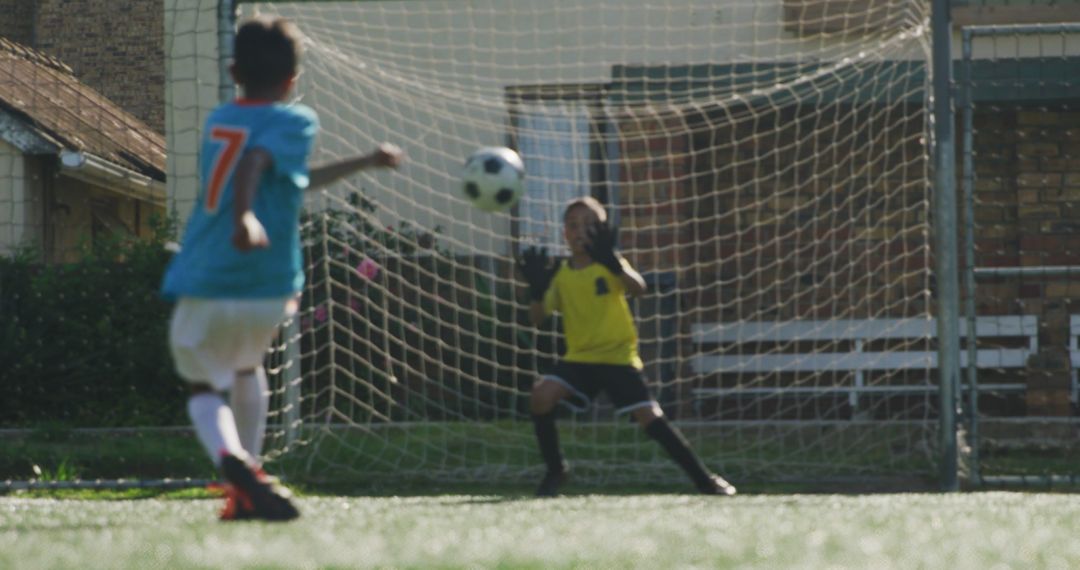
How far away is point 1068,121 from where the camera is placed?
11773 mm

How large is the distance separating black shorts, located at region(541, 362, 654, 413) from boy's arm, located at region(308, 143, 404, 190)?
2.34 m

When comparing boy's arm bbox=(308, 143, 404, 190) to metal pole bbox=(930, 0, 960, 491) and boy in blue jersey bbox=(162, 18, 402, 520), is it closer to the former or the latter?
boy in blue jersey bbox=(162, 18, 402, 520)

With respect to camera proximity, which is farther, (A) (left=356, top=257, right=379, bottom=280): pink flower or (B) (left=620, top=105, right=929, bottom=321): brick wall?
(B) (left=620, top=105, right=929, bottom=321): brick wall

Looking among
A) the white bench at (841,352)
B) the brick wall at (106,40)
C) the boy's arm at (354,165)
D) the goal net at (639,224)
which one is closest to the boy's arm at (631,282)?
the goal net at (639,224)

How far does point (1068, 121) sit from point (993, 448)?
3.27 meters

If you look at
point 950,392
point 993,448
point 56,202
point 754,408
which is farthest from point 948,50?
point 56,202

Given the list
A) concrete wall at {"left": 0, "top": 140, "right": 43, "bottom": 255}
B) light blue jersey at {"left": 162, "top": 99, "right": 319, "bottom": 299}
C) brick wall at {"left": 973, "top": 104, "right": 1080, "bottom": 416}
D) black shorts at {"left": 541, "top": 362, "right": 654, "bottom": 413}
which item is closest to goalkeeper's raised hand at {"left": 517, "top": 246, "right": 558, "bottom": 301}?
black shorts at {"left": 541, "top": 362, "right": 654, "bottom": 413}

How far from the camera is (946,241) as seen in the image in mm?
7871

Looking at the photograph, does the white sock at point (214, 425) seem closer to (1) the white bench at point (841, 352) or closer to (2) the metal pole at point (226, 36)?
(2) the metal pole at point (226, 36)

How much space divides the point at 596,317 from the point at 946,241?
1.75 meters

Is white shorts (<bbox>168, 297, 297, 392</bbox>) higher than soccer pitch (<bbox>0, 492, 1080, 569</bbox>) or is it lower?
higher

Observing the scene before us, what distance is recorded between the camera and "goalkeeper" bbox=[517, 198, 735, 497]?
7262 mm

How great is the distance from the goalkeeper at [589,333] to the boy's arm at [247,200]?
2724 millimetres

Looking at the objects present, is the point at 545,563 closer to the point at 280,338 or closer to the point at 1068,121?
the point at 280,338
